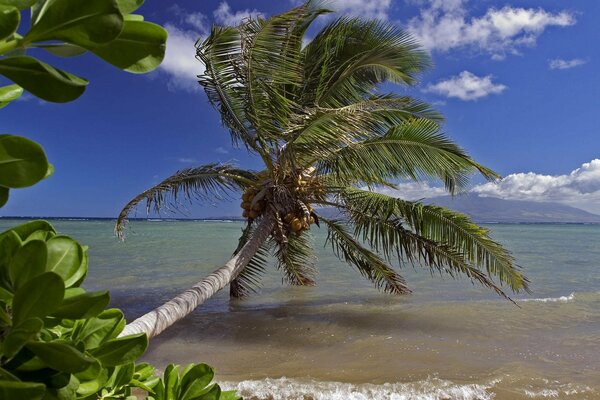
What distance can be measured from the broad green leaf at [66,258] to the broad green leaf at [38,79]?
221mm

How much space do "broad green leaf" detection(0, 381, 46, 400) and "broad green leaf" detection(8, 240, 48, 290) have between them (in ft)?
0.37

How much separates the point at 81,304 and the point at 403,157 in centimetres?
642

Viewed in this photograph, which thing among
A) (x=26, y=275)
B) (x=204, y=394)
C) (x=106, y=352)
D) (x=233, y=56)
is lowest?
(x=204, y=394)

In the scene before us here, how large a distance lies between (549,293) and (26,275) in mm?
11910

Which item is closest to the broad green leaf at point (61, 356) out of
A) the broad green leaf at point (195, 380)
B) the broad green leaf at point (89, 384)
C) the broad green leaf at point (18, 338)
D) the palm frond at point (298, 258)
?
the broad green leaf at point (18, 338)

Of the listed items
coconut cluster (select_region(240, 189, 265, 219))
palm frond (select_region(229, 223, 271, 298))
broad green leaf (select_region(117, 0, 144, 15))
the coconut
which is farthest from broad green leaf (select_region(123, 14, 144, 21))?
palm frond (select_region(229, 223, 271, 298))

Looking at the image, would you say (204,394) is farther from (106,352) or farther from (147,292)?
(147,292)

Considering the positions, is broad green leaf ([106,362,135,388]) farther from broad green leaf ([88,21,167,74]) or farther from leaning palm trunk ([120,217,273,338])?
leaning palm trunk ([120,217,273,338])

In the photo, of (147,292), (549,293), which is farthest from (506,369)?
(147,292)

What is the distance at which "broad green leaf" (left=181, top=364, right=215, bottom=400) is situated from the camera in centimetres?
103

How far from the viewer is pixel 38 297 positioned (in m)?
0.56

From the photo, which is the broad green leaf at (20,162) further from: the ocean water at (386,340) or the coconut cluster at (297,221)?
the coconut cluster at (297,221)

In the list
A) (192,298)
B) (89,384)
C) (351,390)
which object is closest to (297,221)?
(192,298)

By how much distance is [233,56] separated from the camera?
6.91m
